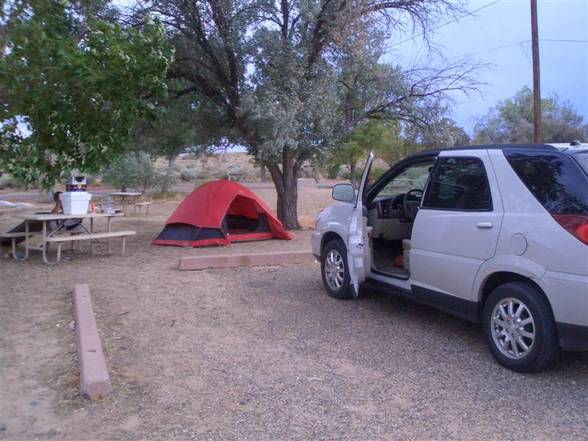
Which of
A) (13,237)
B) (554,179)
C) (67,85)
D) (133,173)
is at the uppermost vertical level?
(67,85)

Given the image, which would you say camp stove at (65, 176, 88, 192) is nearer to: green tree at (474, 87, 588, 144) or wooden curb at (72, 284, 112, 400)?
wooden curb at (72, 284, 112, 400)

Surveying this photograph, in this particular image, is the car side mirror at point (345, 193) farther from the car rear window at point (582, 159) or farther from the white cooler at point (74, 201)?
the white cooler at point (74, 201)

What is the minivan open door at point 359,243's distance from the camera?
21.0ft

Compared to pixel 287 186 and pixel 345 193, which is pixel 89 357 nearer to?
pixel 345 193

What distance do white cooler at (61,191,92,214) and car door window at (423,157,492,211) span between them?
672 centimetres

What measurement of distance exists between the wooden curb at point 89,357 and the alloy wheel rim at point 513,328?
3064 millimetres

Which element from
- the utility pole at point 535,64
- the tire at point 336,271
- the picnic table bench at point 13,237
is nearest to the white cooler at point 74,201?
the picnic table bench at point 13,237

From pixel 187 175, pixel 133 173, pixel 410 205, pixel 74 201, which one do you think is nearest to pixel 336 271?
pixel 410 205

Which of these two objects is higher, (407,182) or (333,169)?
(333,169)

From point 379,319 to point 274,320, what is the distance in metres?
1.13

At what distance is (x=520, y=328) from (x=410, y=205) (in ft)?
8.03

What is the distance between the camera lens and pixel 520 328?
4.61 metres

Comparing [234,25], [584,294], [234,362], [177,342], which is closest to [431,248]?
[584,294]

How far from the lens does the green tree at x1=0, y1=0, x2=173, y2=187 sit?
6320 millimetres
